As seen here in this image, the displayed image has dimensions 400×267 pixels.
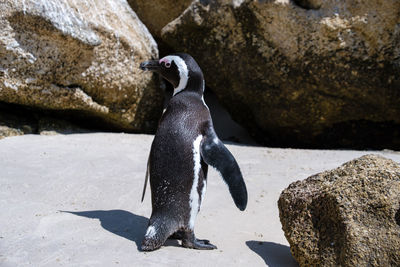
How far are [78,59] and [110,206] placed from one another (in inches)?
92.4

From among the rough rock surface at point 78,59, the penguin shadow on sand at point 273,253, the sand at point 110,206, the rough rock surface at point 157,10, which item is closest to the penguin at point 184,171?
the sand at point 110,206

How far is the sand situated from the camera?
249 centimetres

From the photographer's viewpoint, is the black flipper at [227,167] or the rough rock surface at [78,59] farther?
the rough rock surface at [78,59]

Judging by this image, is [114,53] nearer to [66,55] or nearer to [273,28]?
[66,55]

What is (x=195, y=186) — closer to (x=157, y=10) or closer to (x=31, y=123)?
(x=31, y=123)

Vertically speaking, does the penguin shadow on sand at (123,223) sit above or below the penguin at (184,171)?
below

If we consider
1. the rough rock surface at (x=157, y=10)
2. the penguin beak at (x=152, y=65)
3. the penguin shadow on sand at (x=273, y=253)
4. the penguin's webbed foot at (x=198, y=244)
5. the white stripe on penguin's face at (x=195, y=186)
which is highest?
the rough rock surface at (x=157, y=10)

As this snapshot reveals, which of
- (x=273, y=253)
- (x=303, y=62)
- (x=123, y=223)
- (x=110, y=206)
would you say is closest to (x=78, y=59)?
(x=110, y=206)

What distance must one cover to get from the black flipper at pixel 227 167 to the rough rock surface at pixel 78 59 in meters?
2.87

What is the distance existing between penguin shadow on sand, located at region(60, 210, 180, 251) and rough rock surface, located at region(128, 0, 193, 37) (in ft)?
14.3

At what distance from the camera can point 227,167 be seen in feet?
8.73

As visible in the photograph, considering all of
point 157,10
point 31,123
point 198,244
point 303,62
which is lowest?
point 31,123

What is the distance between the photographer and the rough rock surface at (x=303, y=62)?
538 centimetres

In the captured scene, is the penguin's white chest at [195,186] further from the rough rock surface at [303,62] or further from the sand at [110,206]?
the rough rock surface at [303,62]
